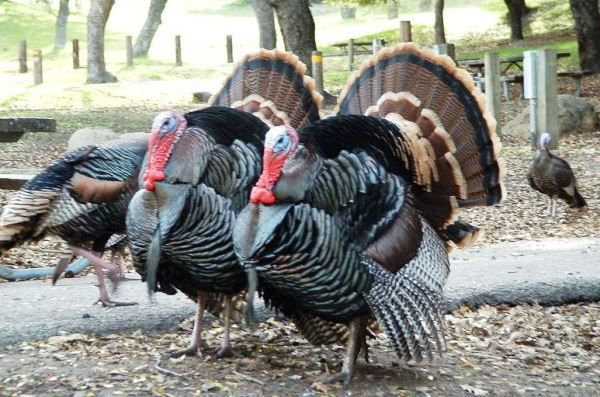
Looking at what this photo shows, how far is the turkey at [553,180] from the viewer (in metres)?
9.65

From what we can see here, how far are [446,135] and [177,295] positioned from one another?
83.0 inches

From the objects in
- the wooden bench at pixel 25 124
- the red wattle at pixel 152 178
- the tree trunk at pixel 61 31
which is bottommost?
the red wattle at pixel 152 178

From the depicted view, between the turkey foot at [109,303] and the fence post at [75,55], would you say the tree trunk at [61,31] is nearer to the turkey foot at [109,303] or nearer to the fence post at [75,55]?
the fence post at [75,55]

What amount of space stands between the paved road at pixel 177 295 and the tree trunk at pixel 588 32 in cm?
1568

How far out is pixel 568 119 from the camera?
15523 millimetres

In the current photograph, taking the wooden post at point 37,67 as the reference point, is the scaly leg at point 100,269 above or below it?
below

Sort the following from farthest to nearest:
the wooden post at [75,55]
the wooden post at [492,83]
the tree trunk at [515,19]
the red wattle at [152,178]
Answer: the tree trunk at [515,19]
the wooden post at [75,55]
the wooden post at [492,83]
the red wattle at [152,178]

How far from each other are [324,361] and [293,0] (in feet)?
45.5

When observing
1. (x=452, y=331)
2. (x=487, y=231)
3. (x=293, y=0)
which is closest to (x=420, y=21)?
(x=293, y=0)

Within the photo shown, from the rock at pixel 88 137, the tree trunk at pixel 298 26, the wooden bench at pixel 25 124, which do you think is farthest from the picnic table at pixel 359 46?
the wooden bench at pixel 25 124

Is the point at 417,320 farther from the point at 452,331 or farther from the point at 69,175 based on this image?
the point at 69,175

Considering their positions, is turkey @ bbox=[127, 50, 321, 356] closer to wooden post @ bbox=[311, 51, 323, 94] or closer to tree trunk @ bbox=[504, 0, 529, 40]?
wooden post @ bbox=[311, 51, 323, 94]

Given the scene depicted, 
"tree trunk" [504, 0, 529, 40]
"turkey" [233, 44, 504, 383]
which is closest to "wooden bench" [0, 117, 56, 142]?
"turkey" [233, 44, 504, 383]

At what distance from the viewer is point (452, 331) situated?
5492 millimetres
